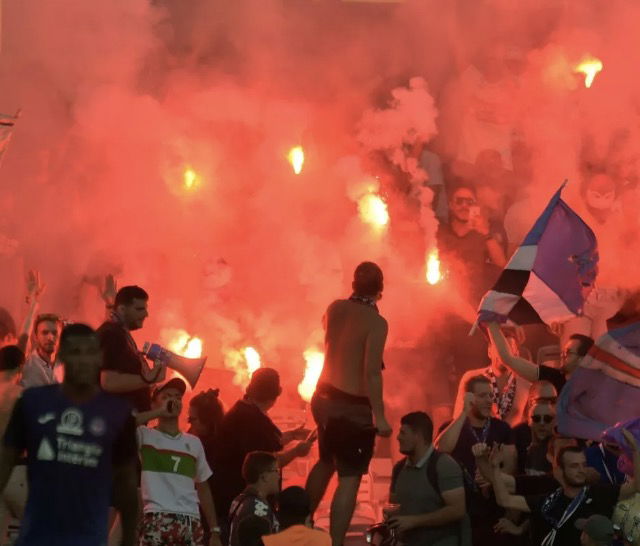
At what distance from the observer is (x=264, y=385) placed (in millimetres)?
8656

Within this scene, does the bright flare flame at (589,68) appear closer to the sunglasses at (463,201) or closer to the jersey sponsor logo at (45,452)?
the sunglasses at (463,201)

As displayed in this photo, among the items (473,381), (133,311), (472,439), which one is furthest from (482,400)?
(133,311)

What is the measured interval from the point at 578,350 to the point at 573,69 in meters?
5.07

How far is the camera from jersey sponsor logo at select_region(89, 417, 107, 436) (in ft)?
18.2

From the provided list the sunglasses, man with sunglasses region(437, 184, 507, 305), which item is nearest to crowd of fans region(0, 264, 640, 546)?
man with sunglasses region(437, 184, 507, 305)

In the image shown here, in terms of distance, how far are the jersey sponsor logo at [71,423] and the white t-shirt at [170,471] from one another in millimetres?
2350

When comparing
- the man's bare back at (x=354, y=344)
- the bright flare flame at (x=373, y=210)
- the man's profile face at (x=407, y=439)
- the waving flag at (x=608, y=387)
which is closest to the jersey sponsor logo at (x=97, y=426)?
the man's profile face at (x=407, y=439)

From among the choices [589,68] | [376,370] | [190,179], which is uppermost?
[589,68]

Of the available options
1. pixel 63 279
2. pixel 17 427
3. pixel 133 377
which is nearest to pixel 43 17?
pixel 63 279

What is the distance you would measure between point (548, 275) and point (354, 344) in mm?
1907

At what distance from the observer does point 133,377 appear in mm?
8109

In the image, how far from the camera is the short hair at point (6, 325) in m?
11.1

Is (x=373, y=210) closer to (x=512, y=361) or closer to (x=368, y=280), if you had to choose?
(x=512, y=361)

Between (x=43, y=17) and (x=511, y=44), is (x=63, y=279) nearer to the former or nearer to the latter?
(x=43, y=17)
